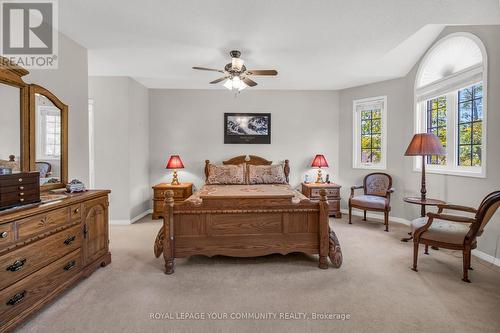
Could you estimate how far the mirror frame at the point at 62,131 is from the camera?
2.42m

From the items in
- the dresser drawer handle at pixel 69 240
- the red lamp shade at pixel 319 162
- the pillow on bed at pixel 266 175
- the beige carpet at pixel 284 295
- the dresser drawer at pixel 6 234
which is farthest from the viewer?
the red lamp shade at pixel 319 162

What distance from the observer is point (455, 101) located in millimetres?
3729

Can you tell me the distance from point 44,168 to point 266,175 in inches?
139

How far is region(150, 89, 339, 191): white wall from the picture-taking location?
5438mm

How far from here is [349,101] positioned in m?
5.43

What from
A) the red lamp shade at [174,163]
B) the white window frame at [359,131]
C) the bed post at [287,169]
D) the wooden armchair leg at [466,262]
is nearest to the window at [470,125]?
the white window frame at [359,131]

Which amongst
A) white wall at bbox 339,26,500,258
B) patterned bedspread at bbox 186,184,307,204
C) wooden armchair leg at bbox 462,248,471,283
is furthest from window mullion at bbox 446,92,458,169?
patterned bedspread at bbox 186,184,307,204

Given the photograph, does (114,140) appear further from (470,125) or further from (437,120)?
(470,125)

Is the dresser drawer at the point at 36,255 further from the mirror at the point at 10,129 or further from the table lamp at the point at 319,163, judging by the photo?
the table lamp at the point at 319,163

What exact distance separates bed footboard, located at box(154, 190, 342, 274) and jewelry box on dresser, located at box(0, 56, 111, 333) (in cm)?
78

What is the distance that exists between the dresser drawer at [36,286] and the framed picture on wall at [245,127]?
3.71m

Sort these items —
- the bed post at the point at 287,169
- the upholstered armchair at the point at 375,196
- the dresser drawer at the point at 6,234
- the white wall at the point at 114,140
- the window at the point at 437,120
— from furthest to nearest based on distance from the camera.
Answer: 1. the bed post at the point at 287,169
2. the white wall at the point at 114,140
3. the upholstered armchair at the point at 375,196
4. the window at the point at 437,120
5. the dresser drawer at the point at 6,234

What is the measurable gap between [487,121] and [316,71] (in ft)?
8.22

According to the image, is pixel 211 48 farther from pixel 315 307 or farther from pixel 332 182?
pixel 332 182
